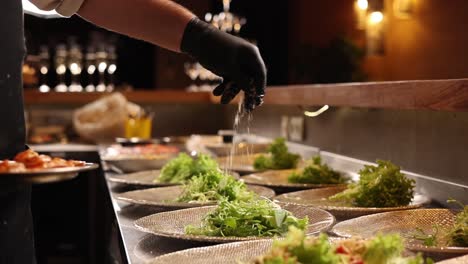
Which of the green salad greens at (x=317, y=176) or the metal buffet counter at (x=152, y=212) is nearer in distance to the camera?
the metal buffet counter at (x=152, y=212)

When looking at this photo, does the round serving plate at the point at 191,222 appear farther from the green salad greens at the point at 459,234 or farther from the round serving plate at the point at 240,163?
the round serving plate at the point at 240,163

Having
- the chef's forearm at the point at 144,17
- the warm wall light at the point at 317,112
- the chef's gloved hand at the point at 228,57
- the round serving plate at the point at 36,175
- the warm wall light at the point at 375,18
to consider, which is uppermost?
the warm wall light at the point at 375,18

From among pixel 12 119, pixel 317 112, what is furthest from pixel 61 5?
pixel 317 112

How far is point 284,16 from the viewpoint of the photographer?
1081cm

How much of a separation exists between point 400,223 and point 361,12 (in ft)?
26.0

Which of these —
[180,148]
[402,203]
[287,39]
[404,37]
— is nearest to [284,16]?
[287,39]

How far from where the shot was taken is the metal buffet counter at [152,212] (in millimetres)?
1479

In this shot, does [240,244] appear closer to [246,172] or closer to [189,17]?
[189,17]

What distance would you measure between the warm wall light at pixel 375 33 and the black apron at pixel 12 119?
302 inches

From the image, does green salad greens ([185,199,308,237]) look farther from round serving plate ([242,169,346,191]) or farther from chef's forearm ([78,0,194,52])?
round serving plate ([242,169,346,191])

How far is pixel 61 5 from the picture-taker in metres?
1.77

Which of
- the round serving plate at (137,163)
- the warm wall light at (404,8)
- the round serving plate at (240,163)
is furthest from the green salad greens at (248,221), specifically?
the warm wall light at (404,8)

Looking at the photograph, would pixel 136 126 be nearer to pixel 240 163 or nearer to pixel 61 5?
pixel 240 163

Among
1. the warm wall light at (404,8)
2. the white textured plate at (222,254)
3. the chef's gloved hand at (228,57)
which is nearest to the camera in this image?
the white textured plate at (222,254)
